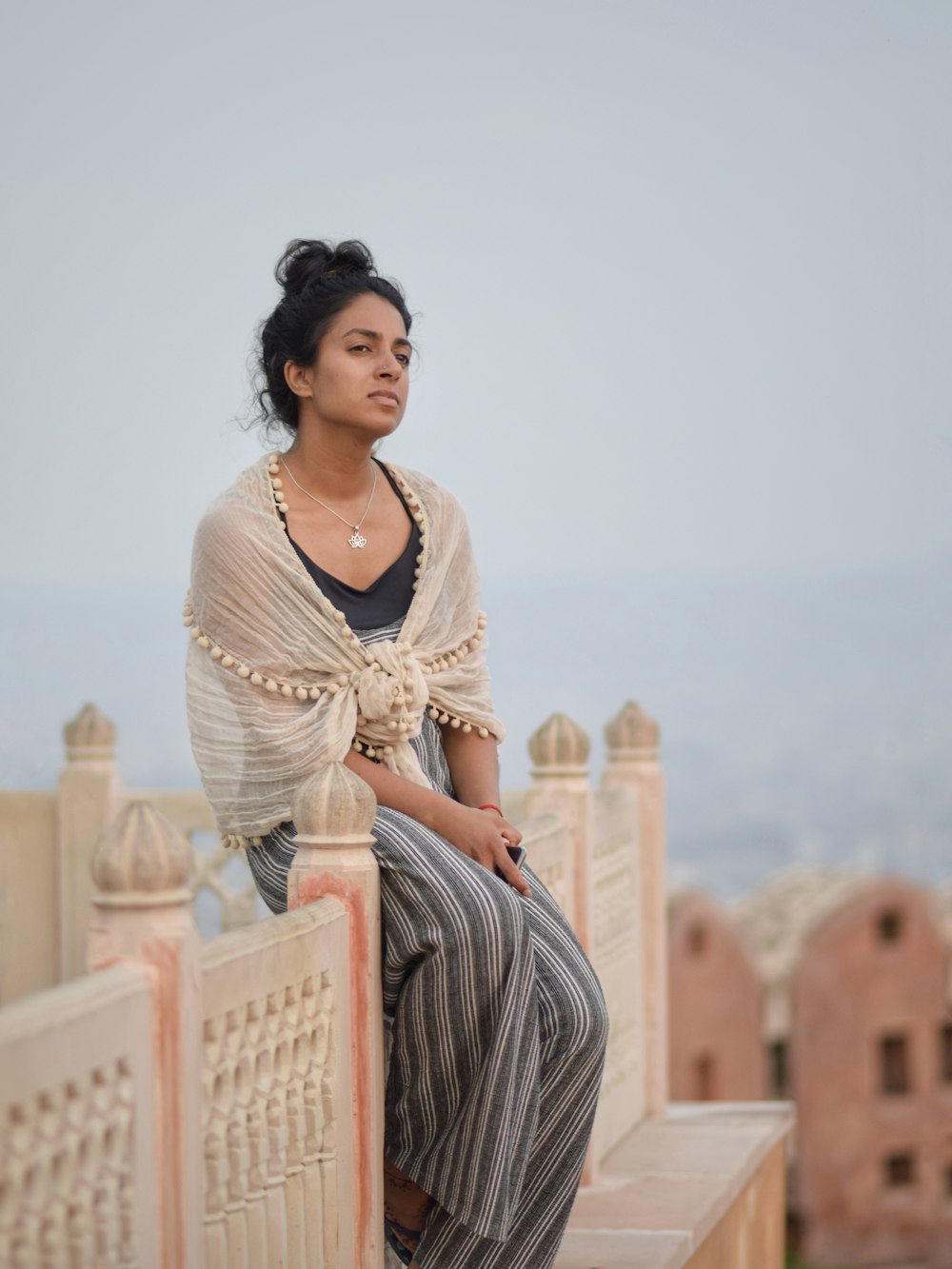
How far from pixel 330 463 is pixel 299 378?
0.12 m

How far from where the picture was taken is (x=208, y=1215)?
1.59m

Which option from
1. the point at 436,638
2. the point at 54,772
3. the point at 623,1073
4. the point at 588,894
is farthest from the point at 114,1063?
the point at 54,772

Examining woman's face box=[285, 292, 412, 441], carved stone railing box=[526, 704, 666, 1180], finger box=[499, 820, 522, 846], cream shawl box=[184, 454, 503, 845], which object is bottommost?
carved stone railing box=[526, 704, 666, 1180]

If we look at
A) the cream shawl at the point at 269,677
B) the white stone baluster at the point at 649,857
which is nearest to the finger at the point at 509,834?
the cream shawl at the point at 269,677

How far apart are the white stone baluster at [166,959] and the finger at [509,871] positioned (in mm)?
638

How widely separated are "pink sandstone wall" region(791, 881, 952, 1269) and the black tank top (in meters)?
4.19

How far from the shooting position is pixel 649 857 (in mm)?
4160

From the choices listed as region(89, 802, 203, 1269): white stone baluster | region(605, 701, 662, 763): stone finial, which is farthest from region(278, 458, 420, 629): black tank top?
region(605, 701, 662, 763): stone finial

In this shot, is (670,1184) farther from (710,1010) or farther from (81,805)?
(710,1010)

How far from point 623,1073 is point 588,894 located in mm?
709

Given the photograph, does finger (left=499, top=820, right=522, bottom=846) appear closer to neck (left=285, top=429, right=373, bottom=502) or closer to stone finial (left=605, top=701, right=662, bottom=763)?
neck (left=285, top=429, right=373, bottom=502)

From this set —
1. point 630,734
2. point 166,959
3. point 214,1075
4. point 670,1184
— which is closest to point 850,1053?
point 630,734

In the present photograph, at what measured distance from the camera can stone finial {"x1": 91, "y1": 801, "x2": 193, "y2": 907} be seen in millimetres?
1386

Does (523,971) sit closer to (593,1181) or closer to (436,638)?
(436,638)
